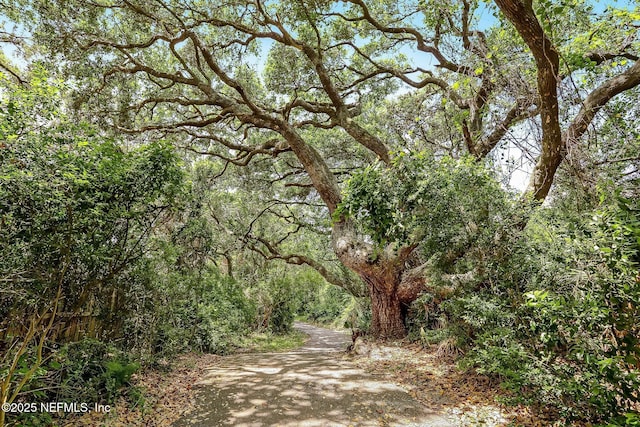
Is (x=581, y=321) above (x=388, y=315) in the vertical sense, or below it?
above

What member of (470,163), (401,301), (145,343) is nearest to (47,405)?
(145,343)

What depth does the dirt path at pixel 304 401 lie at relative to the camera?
3742 millimetres

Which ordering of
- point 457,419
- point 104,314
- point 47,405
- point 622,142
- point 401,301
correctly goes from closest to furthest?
Answer: point 47,405
point 457,419
point 622,142
point 104,314
point 401,301

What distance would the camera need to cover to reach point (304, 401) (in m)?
4.33

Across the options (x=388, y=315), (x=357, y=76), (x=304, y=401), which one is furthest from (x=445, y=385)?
(x=357, y=76)

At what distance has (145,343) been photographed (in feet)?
18.0

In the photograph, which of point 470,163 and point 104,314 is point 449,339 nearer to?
point 470,163

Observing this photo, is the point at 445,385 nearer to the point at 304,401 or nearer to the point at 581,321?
the point at 304,401

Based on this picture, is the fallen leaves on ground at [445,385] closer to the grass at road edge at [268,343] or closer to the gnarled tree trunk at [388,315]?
the gnarled tree trunk at [388,315]

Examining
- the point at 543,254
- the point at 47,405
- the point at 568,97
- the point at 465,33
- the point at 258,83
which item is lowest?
the point at 47,405

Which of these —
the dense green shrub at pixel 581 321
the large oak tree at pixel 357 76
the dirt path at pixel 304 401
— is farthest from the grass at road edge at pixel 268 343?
the dense green shrub at pixel 581 321

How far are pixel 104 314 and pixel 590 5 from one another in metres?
9.80

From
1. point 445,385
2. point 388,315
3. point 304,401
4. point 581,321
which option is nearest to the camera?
point 581,321

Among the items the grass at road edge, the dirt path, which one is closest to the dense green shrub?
the dirt path
